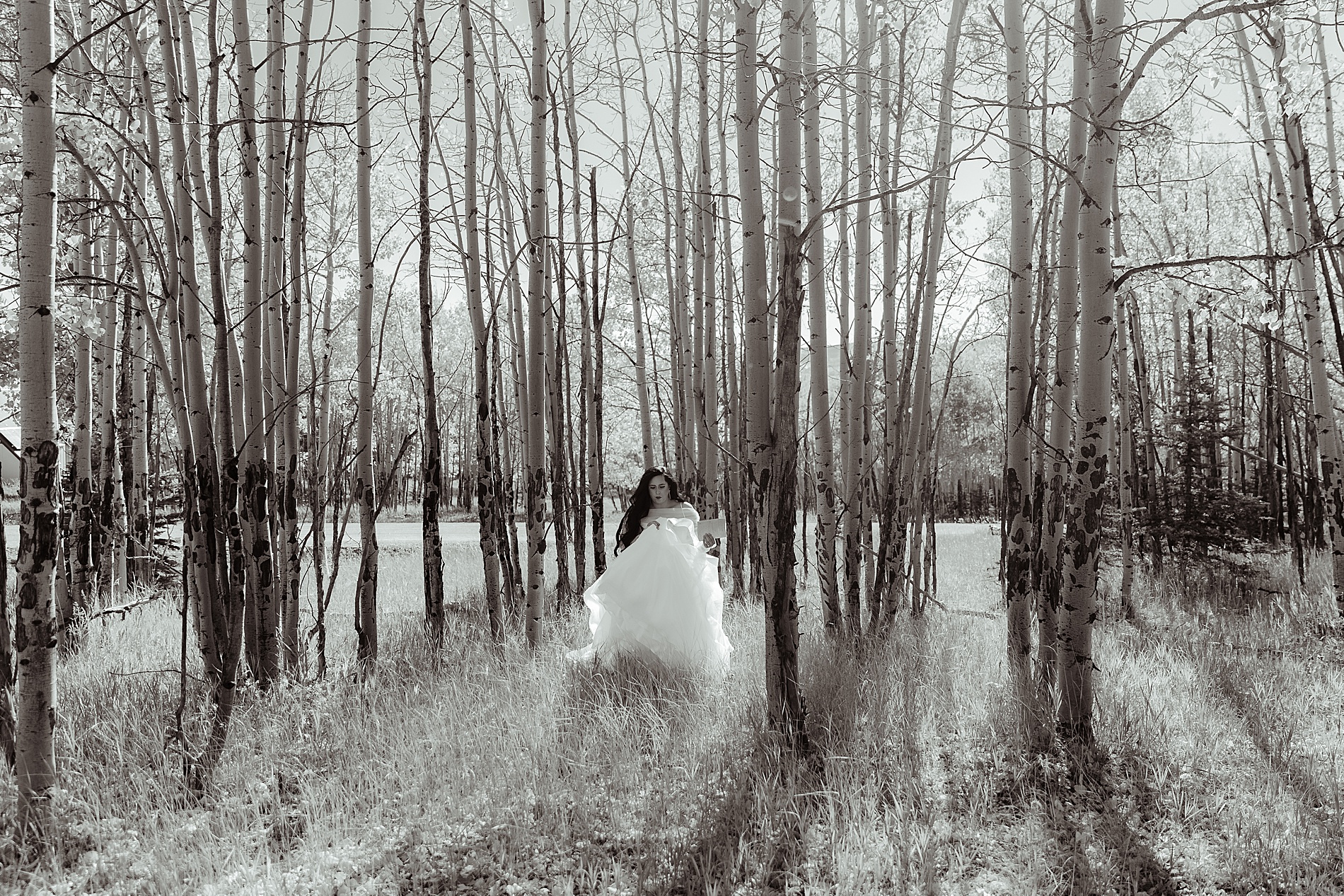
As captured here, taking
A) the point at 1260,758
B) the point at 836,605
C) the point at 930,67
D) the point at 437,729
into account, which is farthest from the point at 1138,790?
the point at 930,67

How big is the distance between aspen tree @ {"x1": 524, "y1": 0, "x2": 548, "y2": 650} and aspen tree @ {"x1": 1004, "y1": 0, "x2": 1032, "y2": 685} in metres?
2.58

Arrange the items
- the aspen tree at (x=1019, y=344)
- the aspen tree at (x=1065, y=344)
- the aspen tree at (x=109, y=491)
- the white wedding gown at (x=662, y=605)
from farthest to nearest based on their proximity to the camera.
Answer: the aspen tree at (x=109, y=491) → the white wedding gown at (x=662, y=605) → the aspen tree at (x=1019, y=344) → the aspen tree at (x=1065, y=344)

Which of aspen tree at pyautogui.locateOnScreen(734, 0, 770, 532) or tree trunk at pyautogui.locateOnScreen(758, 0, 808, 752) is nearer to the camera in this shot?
tree trunk at pyautogui.locateOnScreen(758, 0, 808, 752)

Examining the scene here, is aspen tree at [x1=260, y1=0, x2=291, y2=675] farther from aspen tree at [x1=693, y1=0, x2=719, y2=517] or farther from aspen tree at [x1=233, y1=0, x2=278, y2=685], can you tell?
aspen tree at [x1=693, y1=0, x2=719, y2=517]

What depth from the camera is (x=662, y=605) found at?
454 cm

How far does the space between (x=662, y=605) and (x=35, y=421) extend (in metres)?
2.96

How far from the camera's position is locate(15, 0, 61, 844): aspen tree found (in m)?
2.58

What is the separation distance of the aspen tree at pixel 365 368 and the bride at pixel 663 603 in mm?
1170

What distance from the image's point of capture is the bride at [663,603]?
4449mm

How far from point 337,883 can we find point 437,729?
1098mm

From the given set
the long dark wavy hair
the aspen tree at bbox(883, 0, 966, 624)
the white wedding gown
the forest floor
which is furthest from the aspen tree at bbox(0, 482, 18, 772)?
the aspen tree at bbox(883, 0, 966, 624)

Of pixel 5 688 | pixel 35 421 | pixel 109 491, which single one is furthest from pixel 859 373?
pixel 109 491

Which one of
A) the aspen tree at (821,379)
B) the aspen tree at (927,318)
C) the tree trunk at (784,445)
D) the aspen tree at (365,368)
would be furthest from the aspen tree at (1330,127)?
the aspen tree at (365,368)

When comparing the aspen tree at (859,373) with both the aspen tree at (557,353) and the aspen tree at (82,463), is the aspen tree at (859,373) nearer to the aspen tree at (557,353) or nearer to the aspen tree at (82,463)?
the aspen tree at (557,353)
